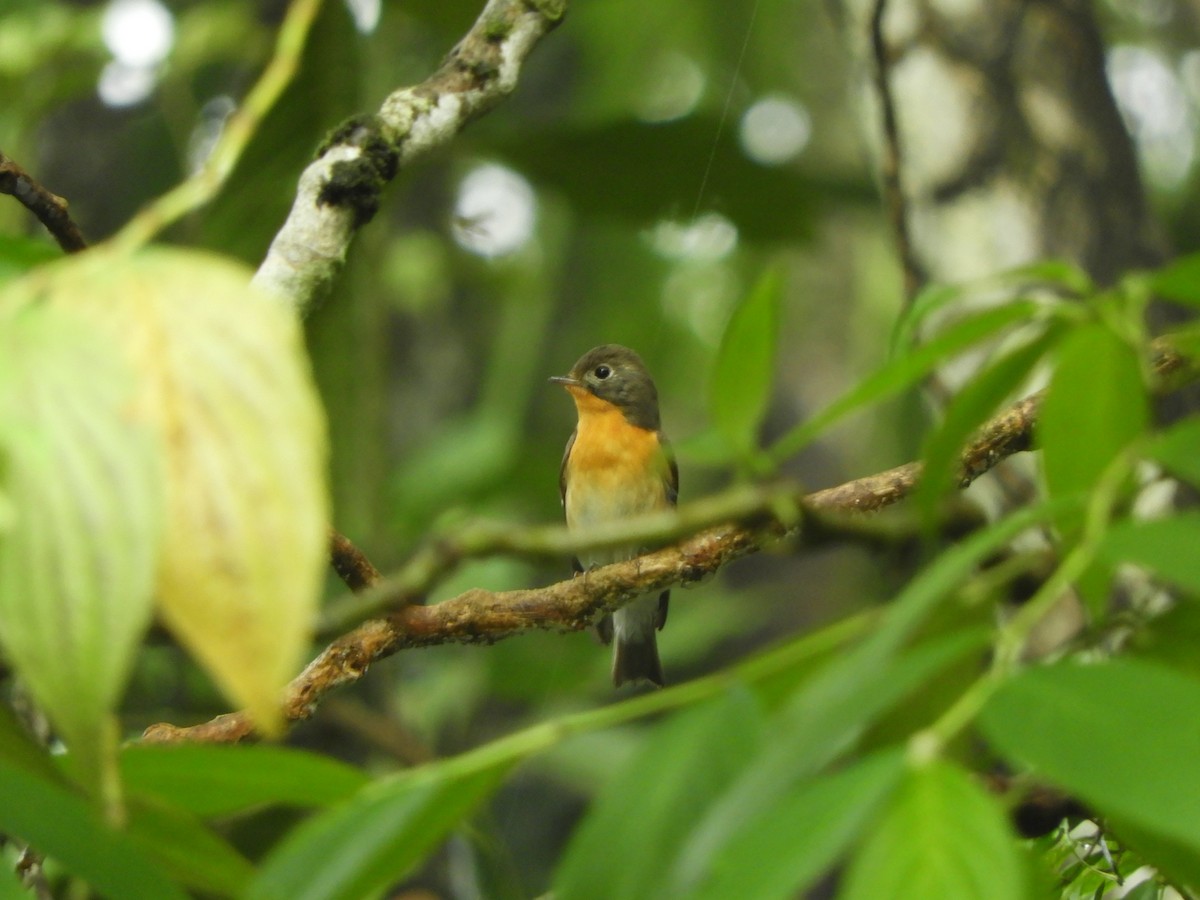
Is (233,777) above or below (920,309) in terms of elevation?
below

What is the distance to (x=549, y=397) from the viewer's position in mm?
11570

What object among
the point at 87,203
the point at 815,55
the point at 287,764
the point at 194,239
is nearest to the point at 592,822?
the point at 287,764

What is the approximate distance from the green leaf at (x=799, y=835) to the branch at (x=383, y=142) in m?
1.59

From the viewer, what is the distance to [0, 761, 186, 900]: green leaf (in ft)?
3.17

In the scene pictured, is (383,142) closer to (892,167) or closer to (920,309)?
(920,309)

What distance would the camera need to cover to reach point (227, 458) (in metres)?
0.82

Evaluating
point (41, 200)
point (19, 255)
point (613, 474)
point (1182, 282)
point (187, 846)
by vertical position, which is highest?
point (41, 200)

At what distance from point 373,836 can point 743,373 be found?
425 mm

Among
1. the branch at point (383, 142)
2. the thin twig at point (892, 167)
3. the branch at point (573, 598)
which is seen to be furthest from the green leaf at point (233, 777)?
the thin twig at point (892, 167)

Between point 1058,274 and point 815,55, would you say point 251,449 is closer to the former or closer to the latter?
point 1058,274

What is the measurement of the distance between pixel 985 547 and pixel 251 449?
1.45ft

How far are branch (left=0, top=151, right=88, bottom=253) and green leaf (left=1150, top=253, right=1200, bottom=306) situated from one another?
1587mm

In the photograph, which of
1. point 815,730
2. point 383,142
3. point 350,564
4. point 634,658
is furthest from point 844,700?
point 634,658

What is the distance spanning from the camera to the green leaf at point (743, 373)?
1069mm
